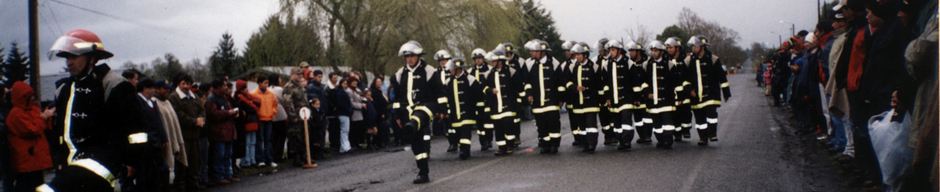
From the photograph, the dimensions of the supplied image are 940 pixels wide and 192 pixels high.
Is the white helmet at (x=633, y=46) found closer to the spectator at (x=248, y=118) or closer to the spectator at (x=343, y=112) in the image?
the spectator at (x=343, y=112)

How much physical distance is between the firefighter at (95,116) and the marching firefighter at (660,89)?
7660 millimetres

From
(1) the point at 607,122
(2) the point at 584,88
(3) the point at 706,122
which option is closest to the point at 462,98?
(2) the point at 584,88

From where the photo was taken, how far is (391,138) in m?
16.2

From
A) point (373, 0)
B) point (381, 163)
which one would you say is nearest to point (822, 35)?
point (381, 163)

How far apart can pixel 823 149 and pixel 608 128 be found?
318 cm

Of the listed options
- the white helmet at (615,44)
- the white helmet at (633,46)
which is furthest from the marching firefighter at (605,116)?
the white helmet at (633,46)

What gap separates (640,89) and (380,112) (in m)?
5.85

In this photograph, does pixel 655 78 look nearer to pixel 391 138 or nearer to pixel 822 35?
pixel 822 35

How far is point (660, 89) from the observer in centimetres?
1040

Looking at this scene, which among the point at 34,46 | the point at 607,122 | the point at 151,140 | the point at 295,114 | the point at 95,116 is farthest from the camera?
the point at 34,46

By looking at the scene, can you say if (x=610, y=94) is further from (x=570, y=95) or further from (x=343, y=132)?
(x=343, y=132)

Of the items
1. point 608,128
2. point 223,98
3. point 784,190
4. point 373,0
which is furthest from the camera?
point 373,0

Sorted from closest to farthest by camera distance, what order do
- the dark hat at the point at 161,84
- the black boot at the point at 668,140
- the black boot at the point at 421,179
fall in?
the black boot at the point at 421,179, the dark hat at the point at 161,84, the black boot at the point at 668,140

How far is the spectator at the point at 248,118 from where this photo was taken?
10109mm
